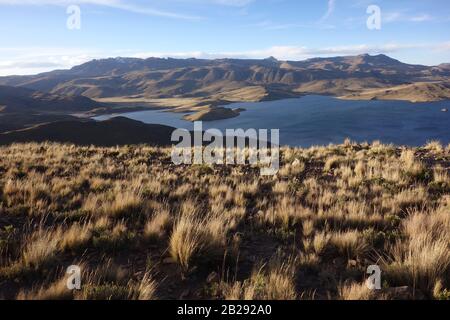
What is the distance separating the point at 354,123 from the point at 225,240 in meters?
112

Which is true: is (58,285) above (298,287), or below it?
above

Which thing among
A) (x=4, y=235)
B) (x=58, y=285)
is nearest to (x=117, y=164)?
(x=4, y=235)

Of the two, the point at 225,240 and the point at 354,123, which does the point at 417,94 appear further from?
the point at 225,240

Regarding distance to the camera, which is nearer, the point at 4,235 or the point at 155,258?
the point at 155,258

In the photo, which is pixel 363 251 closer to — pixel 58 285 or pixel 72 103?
pixel 58 285

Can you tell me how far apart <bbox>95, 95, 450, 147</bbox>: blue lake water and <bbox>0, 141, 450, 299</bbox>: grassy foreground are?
72.2 m

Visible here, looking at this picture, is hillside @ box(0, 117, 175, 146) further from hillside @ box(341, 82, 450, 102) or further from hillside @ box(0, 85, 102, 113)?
hillside @ box(341, 82, 450, 102)

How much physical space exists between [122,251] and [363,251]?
4.08 meters

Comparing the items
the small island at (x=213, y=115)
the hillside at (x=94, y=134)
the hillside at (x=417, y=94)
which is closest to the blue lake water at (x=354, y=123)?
the small island at (x=213, y=115)

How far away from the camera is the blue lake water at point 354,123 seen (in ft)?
284

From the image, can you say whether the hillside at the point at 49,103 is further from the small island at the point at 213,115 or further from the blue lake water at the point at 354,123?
the small island at the point at 213,115

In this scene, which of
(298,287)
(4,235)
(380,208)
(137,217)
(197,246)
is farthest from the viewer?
(380,208)

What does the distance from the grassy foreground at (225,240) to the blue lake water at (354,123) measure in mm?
72233

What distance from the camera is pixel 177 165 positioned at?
634 inches
